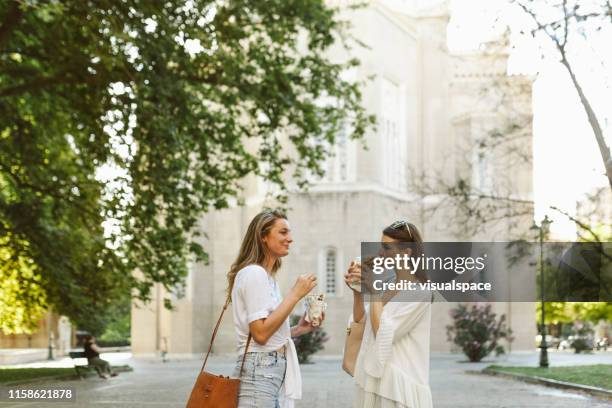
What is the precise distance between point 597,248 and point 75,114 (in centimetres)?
1152

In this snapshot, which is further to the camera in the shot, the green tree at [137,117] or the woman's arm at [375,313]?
the green tree at [137,117]

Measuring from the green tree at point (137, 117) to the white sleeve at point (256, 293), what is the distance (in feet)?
43.5

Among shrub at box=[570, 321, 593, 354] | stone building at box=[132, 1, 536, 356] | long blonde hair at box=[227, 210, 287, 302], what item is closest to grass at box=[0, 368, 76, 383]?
stone building at box=[132, 1, 536, 356]

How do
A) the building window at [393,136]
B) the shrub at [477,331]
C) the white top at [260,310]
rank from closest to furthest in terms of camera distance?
the white top at [260,310] < the shrub at [477,331] < the building window at [393,136]

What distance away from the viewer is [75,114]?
22.3 metres

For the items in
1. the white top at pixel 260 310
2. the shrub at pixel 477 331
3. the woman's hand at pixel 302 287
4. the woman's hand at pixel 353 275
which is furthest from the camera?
the shrub at pixel 477 331

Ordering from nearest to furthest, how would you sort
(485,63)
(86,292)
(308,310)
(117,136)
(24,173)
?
(308,310)
(117,136)
(24,173)
(86,292)
(485,63)

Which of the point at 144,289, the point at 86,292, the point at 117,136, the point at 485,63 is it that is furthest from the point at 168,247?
the point at 485,63

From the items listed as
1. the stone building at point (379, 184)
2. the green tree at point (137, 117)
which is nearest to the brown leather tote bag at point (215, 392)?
the green tree at point (137, 117)

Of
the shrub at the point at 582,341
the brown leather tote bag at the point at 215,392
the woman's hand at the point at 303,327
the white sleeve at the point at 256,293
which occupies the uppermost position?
the white sleeve at the point at 256,293

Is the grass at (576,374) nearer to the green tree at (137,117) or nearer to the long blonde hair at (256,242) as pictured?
the green tree at (137,117)

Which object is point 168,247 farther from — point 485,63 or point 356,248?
point 485,63

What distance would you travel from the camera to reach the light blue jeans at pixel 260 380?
5047 millimetres

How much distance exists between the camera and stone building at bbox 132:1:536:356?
4544cm
